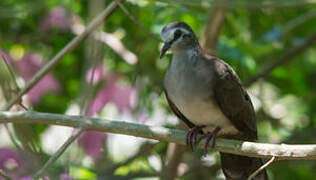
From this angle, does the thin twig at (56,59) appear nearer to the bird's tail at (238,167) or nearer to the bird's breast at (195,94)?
the bird's breast at (195,94)

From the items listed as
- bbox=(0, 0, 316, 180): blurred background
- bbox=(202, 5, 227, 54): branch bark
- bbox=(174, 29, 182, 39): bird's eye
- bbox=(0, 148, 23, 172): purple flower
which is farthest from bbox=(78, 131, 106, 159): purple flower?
bbox=(202, 5, 227, 54): branch bark

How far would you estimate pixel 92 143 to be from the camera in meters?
4.76

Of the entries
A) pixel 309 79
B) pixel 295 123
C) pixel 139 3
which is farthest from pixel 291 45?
pixel 139 3

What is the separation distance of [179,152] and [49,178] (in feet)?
5.85

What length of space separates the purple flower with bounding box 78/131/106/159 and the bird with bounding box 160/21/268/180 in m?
0.63

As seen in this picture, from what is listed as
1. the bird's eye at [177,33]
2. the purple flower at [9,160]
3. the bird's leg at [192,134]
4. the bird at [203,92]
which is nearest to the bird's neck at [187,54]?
the bird at [203,92]

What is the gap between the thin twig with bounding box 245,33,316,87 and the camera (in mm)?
5758

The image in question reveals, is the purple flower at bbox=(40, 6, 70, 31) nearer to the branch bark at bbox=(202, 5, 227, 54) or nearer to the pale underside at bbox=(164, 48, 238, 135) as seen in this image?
the branch bark at bbox=(202, 5, 227, 54)

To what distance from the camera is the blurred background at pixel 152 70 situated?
538 cm

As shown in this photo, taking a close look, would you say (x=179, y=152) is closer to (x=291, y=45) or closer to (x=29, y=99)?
(x=29, y=99)

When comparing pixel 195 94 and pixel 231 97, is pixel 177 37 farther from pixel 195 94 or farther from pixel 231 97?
pixel 231 97

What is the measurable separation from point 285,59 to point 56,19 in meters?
2.19

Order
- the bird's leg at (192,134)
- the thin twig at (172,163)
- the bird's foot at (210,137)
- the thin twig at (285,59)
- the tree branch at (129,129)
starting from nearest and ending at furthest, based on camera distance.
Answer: the tree branch at (129,129), the bird's foot at (210,137), the bird's leg at (192,134), the thin twig at (172,163), the thin twig at (285,59)

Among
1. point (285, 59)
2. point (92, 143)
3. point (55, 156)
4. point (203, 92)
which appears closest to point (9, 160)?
point (55, 156)
